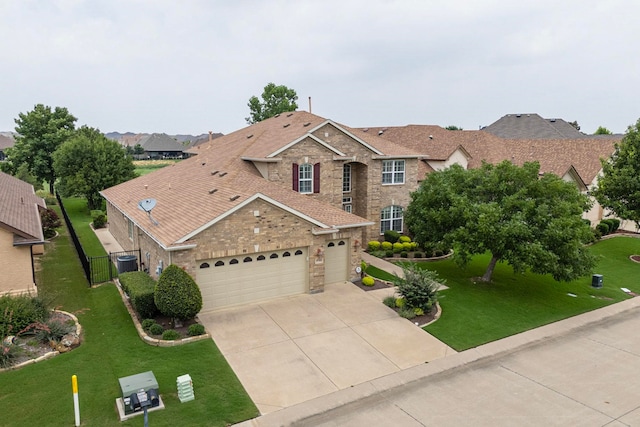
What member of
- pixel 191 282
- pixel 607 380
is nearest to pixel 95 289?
pixel 191 282

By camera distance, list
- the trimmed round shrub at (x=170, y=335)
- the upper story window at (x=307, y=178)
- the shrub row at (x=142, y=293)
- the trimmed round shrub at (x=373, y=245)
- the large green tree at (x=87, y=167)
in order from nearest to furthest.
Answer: the trimmed round shrub at (x=170, y=335)
the shrub row at (x=142, y=293)
the upper story window at (x=307, y=178)
the trimmed round shrub at (x=373, y=245)
the large green tree at (x=87, y=167)

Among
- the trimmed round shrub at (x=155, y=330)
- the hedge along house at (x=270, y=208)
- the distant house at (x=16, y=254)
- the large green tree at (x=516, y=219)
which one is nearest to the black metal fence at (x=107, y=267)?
the hedge along house at (x=270, y=208)

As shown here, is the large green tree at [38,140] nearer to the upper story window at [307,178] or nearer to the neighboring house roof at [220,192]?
the neighboring house roof at [220,192]

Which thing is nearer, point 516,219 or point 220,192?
point 516,219

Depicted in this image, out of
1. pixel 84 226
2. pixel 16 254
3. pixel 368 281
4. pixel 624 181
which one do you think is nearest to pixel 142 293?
pixel 16 254

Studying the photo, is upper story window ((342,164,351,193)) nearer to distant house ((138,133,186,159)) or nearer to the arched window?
the arched window

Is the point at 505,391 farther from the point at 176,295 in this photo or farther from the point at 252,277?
the point at 176,295

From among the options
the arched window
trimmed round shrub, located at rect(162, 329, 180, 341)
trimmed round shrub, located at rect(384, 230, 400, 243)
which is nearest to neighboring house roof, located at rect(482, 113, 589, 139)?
the arched window
